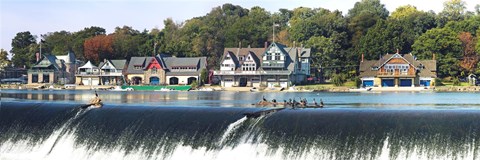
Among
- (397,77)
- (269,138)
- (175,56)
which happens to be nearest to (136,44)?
(175,56)

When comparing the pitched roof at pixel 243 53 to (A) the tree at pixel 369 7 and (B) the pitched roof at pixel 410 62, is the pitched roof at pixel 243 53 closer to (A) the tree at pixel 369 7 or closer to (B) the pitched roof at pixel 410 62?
(B) the pitched roof at pixel 410 62

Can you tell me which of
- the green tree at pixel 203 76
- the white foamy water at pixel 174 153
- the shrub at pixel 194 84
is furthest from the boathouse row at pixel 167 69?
the white foamy water at pixel 174 153

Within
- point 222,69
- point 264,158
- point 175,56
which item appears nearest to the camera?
point 264,158

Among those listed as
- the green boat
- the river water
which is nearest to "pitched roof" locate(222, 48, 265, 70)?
the green boat

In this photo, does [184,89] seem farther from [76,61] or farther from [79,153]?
[79,153]

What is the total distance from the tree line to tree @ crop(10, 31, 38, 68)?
5cm

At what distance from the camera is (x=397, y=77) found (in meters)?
82.2

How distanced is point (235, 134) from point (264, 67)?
6285cm

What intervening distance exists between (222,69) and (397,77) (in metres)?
22.3

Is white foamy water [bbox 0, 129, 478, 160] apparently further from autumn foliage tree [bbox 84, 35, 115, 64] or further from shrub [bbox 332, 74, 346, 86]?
autumn foliage tree [bbox 84, 35, 115, 64]

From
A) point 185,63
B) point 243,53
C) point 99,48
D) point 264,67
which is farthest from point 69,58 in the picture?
point 264,67

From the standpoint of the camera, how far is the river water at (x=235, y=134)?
23.2 metres

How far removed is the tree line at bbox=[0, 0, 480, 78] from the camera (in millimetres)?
83188

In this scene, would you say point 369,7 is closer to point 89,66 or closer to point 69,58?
point 89,66
